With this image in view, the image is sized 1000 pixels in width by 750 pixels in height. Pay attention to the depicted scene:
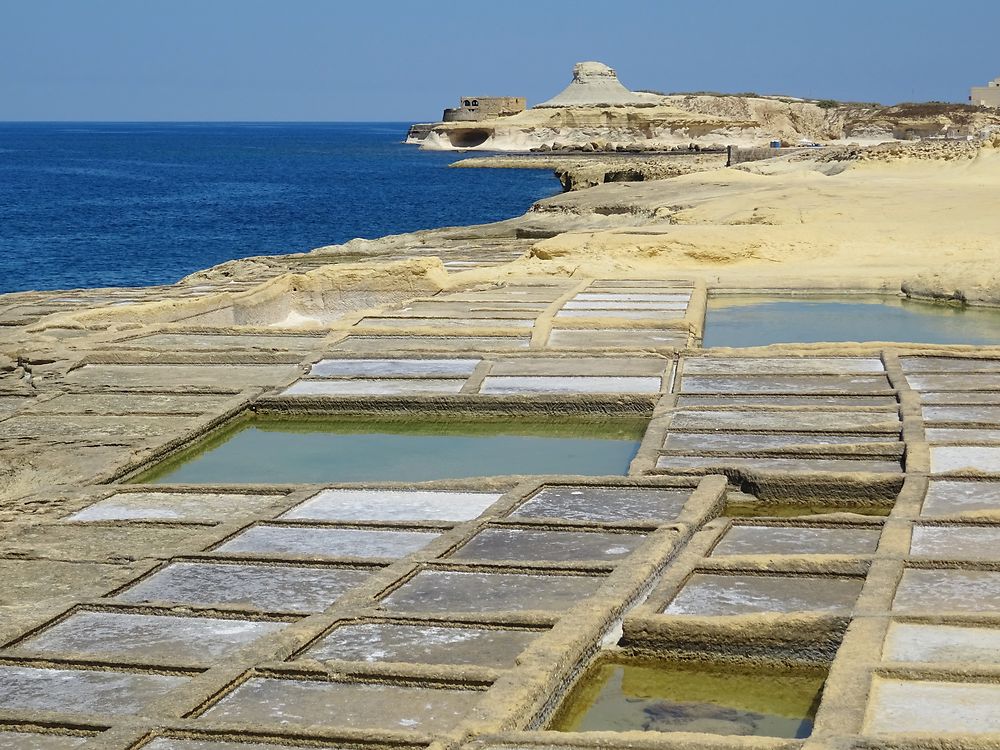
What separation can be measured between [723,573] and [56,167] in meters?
79.1

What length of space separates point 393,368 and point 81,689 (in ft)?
18.9

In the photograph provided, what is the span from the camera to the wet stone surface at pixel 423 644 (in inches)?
181

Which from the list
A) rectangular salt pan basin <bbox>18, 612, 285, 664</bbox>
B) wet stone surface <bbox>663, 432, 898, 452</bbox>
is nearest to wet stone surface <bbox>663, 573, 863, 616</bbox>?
rectangular salt pan basin <bbox>18, 612, 285, 664</bbox>

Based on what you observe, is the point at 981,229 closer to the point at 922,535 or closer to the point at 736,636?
the point at 922,535

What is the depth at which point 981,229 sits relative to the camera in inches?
663

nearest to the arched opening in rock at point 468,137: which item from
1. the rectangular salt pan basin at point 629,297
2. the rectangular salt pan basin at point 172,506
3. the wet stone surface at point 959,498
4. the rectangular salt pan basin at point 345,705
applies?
the rectangular salt pan basin at point 629,297

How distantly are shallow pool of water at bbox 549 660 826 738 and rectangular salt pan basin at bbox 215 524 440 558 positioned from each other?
1.32 m

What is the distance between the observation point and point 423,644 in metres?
4.74

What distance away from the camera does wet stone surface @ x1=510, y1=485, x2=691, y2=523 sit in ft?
20.6

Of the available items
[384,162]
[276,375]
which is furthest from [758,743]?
[384,162]

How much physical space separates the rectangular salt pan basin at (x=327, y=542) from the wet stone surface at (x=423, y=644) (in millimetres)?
900

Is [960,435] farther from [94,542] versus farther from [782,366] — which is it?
[94,542]

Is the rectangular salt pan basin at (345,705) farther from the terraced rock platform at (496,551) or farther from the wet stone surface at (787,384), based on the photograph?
the wet stone surface at (787,384)

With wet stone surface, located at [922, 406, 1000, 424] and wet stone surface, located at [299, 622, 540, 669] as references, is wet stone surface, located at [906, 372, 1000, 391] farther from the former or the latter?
wet stone surface, located at [299, 622, 540, 669]
